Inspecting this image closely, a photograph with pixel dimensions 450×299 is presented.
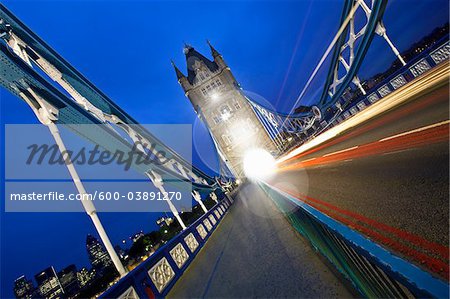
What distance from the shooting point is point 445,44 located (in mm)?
9805

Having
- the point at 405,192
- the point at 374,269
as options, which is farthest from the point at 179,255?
the point at 374,269

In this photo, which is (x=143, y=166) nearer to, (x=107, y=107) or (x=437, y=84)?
(x=107, y=107)

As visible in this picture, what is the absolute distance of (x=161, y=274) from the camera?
5.05 metres

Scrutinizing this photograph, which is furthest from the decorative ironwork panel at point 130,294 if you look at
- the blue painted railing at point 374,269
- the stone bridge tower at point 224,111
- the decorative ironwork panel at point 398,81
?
the stone bridge tower at point 224,111

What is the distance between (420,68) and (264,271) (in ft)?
38.6

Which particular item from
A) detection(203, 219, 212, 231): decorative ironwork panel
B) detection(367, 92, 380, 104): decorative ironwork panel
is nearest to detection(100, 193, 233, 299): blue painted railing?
detection(203, 219, 212, 231): decorative ironwork panel

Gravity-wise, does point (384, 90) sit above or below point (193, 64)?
below

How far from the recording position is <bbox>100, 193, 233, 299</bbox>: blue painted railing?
3825 mm

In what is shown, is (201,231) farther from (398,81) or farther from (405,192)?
(398,81)

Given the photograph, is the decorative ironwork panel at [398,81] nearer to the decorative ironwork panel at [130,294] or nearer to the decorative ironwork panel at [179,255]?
the decorative ironwork panel at [179,255]

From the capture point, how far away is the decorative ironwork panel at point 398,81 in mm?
12459

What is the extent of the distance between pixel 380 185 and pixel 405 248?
2.77 m

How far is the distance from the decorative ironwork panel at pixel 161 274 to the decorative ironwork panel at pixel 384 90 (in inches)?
540

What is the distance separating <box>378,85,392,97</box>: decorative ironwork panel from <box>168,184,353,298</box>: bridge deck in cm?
1087
